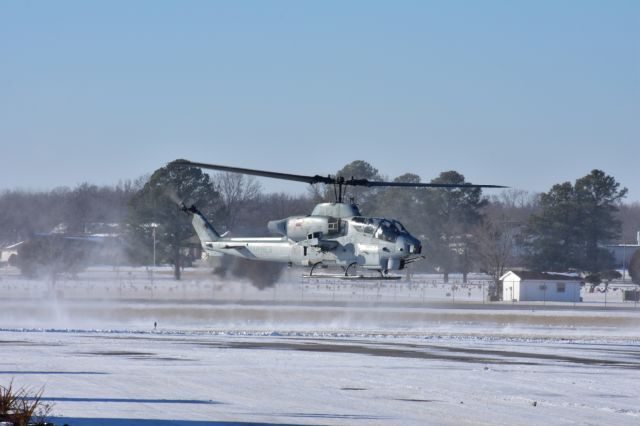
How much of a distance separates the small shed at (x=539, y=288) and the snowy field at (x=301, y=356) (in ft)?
35.0

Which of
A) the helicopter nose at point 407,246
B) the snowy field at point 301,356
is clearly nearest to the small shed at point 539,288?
the snowy field at point 301,356

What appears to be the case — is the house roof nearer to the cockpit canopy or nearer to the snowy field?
the snowy field

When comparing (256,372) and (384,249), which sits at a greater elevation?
(384,249)

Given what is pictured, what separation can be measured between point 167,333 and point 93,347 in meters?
10.9

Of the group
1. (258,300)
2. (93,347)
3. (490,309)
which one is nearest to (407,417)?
(93,347)

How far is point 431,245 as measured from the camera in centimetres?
12812

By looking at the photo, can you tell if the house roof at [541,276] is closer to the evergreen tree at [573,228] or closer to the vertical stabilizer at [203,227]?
the evergreen tree at [573,228]

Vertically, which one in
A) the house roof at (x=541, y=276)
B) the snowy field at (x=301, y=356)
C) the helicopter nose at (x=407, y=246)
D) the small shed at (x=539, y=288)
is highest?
the helicopter nose at (x=407, y=246)

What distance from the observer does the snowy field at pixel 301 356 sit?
28.0 metres

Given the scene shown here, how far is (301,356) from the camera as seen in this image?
43.9 metres

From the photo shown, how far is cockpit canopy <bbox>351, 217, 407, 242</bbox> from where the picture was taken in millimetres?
45938

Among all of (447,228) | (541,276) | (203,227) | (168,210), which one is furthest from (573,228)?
(203,227)

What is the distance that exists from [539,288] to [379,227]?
58402mm

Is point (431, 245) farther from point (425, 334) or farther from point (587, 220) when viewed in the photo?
point (425, 334)
